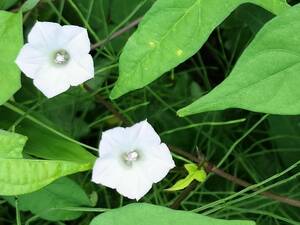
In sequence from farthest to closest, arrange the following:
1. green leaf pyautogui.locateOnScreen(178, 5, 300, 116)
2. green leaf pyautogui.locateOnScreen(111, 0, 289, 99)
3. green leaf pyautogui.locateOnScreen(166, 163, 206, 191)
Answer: green leaf pyautogui.locateOnScreen(166, 163, 206, 191)
green leaf pyautogui.locateOnScreen(111, 0, 289, 99)
green leaf pyautogui.locateOnScreen(178, 5, 300, 116)

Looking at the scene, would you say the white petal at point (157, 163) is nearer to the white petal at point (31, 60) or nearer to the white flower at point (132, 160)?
the white flower at point (132, 160)

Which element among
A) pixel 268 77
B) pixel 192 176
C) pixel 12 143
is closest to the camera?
pixel 268 77

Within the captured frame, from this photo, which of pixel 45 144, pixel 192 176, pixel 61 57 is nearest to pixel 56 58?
pixel 61 57

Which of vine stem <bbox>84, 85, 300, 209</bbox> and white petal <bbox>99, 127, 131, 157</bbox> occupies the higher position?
white petal <bbox>99, 127, 131, 157</bbox>

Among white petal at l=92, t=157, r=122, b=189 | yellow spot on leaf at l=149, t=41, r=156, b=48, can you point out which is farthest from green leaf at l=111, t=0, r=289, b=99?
white petal at l=92, t=157, r=122, b=189

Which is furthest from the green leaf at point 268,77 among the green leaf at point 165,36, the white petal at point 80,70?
the white petal at point 80,70

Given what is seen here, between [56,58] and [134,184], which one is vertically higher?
[56,58]

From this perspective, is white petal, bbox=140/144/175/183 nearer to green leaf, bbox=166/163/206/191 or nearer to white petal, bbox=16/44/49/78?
green leaf, bbox=166/163/206/191

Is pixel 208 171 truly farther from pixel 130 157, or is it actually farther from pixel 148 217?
pixel 148 217
